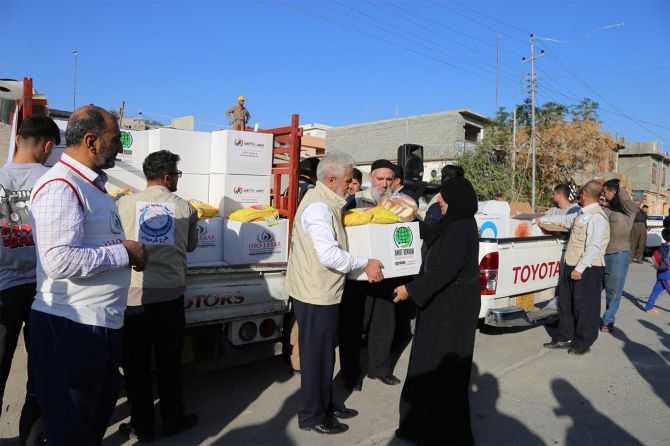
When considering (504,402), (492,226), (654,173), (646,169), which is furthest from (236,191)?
(654,173)

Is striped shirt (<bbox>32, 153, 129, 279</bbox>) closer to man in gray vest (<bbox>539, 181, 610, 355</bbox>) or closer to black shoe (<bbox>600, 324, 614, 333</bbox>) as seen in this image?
man in gray vest (<bbox>539, 181, 610, 355</bbox>)

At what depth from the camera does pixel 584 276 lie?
5504 mm

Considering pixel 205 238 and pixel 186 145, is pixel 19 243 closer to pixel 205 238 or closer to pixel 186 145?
pixel 205 238

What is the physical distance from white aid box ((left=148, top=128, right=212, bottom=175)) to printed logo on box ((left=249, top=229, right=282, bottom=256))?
1.02m

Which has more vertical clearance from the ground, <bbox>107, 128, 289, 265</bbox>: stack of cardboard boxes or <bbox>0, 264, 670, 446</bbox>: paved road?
<bbox>107, 128, 289, 265</bbox>: stack of cardboard boxes

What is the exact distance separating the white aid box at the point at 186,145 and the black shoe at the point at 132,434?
90.7 inches

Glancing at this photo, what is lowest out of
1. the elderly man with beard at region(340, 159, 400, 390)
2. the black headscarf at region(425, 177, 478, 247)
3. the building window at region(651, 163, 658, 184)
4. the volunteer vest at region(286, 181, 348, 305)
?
the elderly man with beard at region(340, 159, 400, 390)

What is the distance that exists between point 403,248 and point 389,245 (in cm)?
16

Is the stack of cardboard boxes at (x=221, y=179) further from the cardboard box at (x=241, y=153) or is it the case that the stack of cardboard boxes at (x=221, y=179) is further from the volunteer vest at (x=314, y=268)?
the volunteer vest at (x=314, y=268)

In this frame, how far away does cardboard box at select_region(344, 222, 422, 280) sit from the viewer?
141 inches

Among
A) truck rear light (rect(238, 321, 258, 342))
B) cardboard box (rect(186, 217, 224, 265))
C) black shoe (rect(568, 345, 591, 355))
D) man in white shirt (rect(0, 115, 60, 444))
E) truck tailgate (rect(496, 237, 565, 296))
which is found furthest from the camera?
black shoe (rect(568, 345, 591, 355))

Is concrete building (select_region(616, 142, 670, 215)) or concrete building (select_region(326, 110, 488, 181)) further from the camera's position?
concrete building (select_region(616, 142, 670, 215))

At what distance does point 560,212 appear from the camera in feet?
21.2

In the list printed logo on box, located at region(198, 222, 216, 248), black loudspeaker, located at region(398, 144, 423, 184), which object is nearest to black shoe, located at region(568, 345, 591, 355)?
black loudspeaker, located at region(398, 144, 423, 184)
